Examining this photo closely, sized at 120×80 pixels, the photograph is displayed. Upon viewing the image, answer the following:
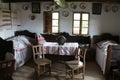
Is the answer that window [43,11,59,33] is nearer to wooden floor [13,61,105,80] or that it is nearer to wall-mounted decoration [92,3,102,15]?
wall-mounted decoration [92,3,102,15]

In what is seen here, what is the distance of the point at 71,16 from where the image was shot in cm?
696

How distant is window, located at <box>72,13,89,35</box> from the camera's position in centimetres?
695

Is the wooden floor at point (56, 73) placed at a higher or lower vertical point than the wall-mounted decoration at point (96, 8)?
lower

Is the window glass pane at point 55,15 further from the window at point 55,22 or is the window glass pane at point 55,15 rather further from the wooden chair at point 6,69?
the wooden chair at point 6,69

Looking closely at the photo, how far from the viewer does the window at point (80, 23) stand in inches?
274

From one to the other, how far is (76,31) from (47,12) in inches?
57.7

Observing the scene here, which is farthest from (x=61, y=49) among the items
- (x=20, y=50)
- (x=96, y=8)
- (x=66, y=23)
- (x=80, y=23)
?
(x=96, y=8)

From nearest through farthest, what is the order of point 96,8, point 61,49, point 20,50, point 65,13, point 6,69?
point 6,69
point 61,49
point 20,50
point 96,8
point 65,13

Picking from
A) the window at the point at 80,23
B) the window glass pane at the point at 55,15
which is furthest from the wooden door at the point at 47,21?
the window at the point at 80,23

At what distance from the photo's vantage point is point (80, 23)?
6.99 metres

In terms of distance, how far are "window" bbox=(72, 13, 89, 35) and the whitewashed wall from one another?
0.17 metres

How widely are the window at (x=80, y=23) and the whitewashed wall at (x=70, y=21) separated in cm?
17

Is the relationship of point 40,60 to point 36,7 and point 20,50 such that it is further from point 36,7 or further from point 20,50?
point 36,7

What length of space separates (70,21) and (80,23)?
0.43 meters
